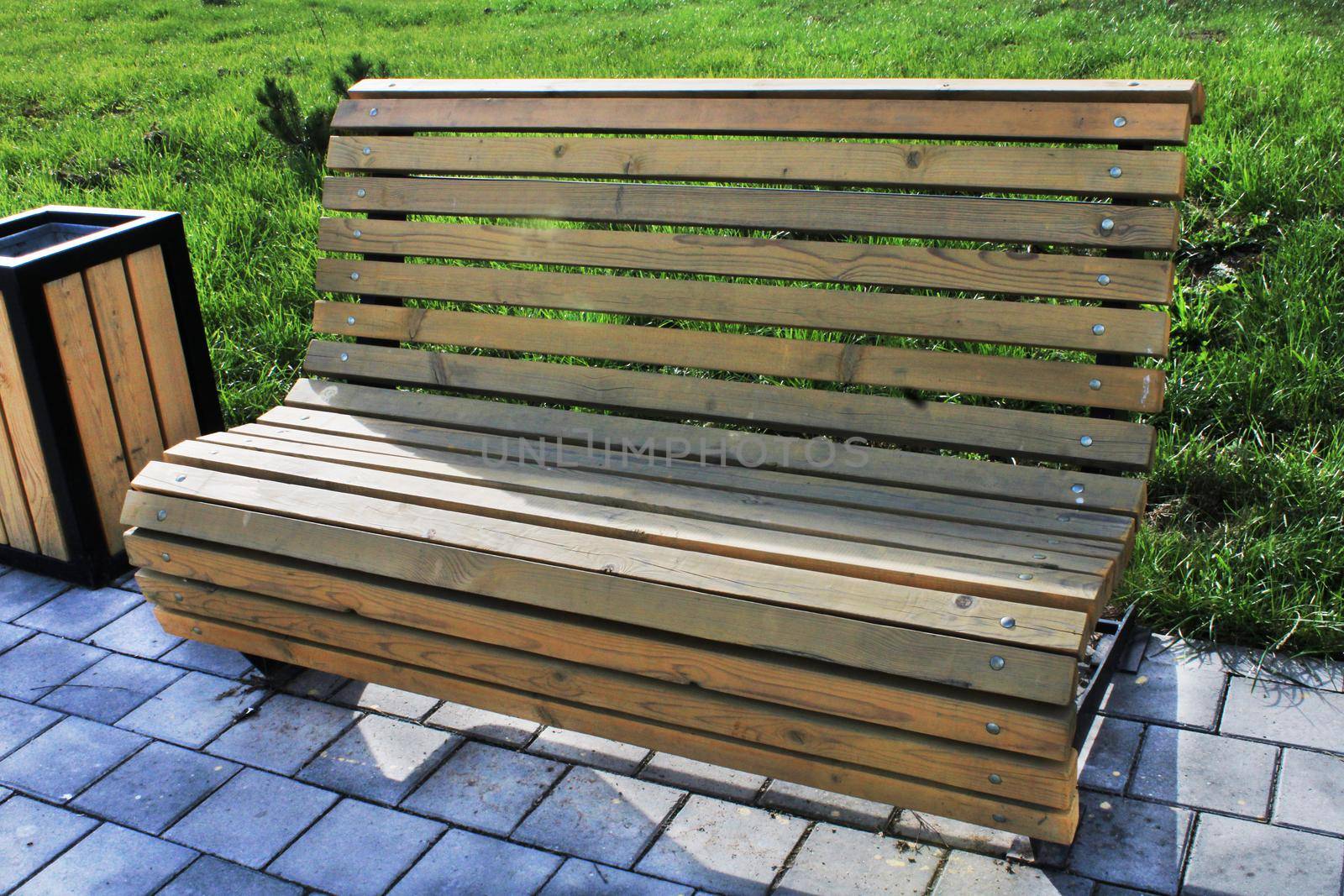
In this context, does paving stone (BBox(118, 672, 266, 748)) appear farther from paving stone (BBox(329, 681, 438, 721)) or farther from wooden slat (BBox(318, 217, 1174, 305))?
wooden slat (BBox(318, 217, 1174, 305))

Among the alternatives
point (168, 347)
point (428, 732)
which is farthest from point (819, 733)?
point (168, 347)

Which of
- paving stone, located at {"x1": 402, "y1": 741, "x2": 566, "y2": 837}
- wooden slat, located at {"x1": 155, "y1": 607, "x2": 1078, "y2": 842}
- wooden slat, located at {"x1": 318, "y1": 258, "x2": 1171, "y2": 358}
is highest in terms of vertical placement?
wooden slat, located at {"x1": 318, "y1": 258, "x2": 1171, "y2": 358}

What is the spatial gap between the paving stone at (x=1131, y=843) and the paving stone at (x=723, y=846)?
0.58m

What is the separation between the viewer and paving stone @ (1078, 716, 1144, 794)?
8.70 ft

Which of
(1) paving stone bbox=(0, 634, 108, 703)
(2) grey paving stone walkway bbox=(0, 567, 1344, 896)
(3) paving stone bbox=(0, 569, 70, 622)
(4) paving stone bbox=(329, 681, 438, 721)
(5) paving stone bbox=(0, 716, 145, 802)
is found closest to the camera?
(2) grey paving stone walkway bbox=(0, 567, 1344, 896)

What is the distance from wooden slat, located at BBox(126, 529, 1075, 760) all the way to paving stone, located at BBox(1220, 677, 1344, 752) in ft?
3.45

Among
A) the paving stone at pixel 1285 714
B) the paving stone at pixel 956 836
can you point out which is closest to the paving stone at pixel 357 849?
the paving stone at pixel 956 836

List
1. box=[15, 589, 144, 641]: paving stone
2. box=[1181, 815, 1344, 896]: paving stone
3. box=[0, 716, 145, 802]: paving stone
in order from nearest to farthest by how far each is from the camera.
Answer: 1. box=[1181, 815, 1344, 896]: paving stone
2. box=[0, 716, 145, 802]: paving stone
3. box=[15, 589, 144, 641]: paving stone

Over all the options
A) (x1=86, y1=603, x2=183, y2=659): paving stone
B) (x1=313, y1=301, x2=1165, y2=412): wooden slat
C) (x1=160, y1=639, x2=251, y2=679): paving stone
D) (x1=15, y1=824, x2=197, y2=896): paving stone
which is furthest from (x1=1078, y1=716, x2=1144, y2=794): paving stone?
(x1=86, y1=603, x2=183, y2=659): paving stone

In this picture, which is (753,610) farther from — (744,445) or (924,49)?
(924,49)

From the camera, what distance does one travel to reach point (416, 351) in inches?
130

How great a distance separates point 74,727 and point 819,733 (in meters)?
1.90

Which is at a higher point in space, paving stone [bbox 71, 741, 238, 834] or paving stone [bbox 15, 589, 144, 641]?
paving stone [bbox 15, 589, 144, 641]

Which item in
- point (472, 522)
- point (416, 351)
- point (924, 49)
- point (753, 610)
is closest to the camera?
point (753, 610)
